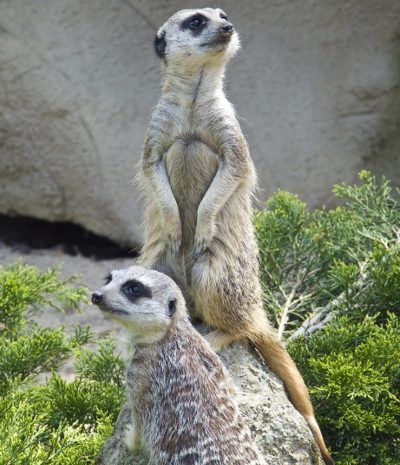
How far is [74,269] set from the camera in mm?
6043

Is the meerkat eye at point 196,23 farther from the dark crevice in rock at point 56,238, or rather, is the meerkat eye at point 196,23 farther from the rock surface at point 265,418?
the dark crevice in rock at point 56,238

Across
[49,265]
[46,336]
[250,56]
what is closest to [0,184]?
[49,265]

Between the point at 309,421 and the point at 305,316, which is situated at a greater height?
the point at 309,421

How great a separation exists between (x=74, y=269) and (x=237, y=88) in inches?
61.0

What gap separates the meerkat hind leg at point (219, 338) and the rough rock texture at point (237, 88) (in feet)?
9.65

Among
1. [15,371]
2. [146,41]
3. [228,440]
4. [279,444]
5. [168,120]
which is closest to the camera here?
[228,440]

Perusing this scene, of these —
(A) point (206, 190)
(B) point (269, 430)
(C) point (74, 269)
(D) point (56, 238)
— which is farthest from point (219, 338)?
(D) point (56, 238)

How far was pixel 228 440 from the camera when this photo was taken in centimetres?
250

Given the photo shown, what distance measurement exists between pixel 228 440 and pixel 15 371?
4.69 feet

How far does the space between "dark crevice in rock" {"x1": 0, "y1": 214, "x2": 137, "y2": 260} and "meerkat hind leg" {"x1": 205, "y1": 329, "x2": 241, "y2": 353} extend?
3185 millimetres

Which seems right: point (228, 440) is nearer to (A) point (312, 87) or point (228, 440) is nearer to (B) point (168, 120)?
(B) point (168, 120)

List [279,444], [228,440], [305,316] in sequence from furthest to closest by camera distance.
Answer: [305,316] → [279,444] → [228,440]

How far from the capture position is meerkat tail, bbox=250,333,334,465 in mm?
3014

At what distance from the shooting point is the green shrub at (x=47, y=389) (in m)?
3.02
